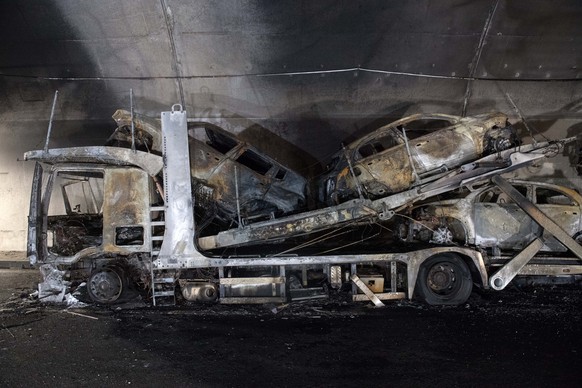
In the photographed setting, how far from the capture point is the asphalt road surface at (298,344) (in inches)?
181

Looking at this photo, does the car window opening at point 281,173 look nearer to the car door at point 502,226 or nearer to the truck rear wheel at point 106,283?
A: the truck rear wheel at point 106,283

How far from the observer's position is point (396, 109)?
9820 millimetres

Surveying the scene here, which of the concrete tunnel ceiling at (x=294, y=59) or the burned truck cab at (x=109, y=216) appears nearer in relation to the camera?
the burned truck cab at (x=109, y=216)

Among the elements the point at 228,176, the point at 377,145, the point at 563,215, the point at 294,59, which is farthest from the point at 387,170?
the point at 294,59

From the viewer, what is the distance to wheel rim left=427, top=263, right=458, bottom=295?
6910mm

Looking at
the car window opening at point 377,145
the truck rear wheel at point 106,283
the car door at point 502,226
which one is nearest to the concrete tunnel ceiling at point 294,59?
the car window opening at point 377,145

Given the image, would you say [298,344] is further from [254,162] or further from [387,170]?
[254,162]

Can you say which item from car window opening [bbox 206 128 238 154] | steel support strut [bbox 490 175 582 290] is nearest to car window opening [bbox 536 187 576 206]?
steel support strut [bbox 490 175 582 290]

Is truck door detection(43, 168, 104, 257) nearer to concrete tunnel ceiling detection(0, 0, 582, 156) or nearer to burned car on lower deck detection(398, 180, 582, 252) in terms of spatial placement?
concrete tunnel ceiling detection(0, 0, 582, 156)

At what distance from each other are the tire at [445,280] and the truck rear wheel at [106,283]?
4807 millimetres

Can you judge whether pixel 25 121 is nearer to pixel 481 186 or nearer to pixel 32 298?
pixel 32 298

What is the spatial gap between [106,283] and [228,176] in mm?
2568

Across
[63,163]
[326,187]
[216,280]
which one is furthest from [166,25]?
[216,280]

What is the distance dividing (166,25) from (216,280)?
563cm
